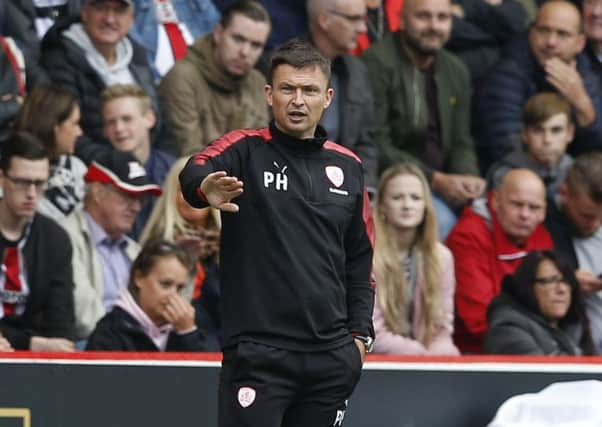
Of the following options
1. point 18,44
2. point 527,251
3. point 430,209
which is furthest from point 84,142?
point 527,251

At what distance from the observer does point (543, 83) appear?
1022 centimetres

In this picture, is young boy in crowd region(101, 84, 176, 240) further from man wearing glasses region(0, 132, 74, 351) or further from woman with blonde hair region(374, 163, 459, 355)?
woman with blonde hair region(374, 163, 459, 355)

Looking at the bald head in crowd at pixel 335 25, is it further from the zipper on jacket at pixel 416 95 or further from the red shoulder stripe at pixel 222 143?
the red shoulder stripe at pixel 222 143

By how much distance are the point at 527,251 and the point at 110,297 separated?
8.25 ft

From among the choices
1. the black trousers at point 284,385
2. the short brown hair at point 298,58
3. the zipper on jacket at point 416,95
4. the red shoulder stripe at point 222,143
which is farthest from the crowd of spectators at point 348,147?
the short brown hair at point 298,58

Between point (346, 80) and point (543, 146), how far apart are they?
1.34 meters

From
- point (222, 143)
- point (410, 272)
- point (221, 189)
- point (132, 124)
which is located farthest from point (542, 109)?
point (221, 189)

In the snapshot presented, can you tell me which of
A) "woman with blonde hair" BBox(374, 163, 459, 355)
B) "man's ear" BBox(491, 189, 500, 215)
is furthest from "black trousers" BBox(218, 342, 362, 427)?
"man's ear" BBox(491, 189, 500, 215)

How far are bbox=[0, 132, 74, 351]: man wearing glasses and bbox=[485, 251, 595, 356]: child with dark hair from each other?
223 cm

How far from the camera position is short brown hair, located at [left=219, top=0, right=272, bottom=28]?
361 inches

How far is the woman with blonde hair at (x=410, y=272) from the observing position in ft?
27.2

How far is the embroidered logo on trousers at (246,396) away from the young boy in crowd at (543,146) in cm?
459

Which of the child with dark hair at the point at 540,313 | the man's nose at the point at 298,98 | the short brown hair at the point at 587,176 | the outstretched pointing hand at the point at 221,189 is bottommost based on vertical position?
the child with dark hair at the point at 540,313

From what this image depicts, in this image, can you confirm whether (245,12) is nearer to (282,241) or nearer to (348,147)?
(348,147)
